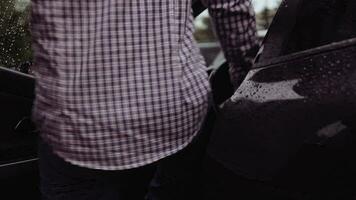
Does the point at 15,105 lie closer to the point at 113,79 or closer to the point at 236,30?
the point at 113,79

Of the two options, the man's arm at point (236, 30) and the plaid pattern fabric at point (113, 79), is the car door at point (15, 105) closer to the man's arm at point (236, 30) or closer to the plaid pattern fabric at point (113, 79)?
the plaid pattern fabric at point (113, 79)

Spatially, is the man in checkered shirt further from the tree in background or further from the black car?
the tree in background

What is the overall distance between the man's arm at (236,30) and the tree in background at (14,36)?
2.29 feet

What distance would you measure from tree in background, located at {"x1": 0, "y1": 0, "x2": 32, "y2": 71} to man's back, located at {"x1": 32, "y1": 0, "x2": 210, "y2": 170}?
0.49 m

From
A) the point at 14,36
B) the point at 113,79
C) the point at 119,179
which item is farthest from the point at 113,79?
the point at 14,36

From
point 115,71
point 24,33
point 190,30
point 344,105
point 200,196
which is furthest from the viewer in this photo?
point 24,33

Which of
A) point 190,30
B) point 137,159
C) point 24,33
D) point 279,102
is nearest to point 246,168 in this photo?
point 279,102

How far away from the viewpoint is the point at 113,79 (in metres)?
1.45

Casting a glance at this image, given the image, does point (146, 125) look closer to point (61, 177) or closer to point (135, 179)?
point (61, 177)

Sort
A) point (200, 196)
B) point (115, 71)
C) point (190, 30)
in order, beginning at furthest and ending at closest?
point (200, 196), point (190, 30), point (115, 71)

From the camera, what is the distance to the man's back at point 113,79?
1421mm

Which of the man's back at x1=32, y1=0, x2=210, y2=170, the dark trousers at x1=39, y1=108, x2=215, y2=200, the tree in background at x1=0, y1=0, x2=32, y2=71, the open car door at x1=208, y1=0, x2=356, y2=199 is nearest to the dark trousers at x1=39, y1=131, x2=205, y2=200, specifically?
the dark trousers at x1=39, y1=108, x2=215, y2=200

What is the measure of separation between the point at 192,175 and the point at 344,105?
0.69m

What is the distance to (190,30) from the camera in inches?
61.6
